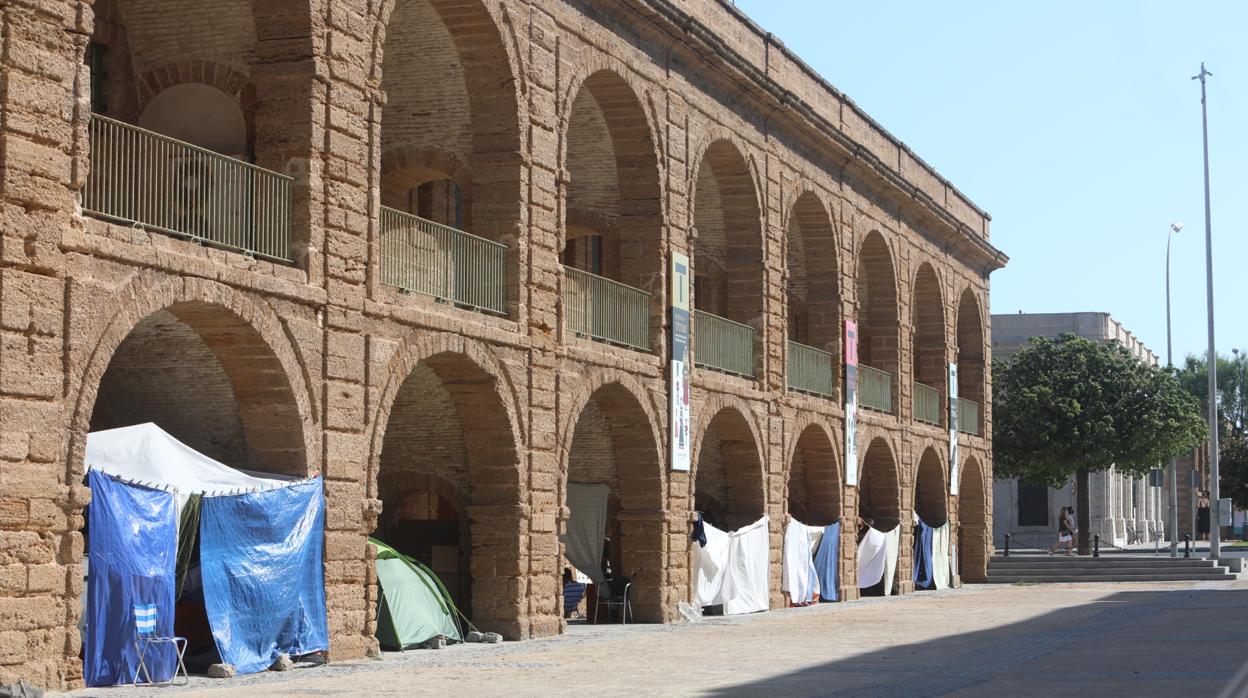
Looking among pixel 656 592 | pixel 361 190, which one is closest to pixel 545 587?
pixel 656 592

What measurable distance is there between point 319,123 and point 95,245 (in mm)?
3462

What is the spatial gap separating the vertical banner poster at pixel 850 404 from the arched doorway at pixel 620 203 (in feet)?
24.9

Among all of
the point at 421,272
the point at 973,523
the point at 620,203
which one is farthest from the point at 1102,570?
the point at 421,272

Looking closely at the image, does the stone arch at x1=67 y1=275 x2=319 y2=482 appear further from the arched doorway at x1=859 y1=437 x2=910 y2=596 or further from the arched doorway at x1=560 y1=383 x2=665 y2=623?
the arched doorway at x1=859 y1=437 x2=910 y2=596

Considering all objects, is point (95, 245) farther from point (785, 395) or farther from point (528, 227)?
point (785, 395)

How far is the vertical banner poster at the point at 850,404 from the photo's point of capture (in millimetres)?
31109

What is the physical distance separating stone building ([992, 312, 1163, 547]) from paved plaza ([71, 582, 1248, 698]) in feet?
111

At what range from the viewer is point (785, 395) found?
28297 millimetres

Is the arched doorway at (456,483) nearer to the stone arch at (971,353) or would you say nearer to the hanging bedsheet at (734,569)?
the hanging bedsheet at (734,569)

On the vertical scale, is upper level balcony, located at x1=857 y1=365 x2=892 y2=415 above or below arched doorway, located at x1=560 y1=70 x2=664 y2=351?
below

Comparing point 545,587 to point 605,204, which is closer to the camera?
point 545,587

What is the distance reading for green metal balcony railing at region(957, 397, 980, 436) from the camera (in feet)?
134

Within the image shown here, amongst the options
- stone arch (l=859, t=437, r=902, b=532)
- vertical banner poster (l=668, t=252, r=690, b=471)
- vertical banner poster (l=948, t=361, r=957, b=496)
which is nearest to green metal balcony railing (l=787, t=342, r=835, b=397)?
stone arch (l=859, t=437, r=902, b=532)

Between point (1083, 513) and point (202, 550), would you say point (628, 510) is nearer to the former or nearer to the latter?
point (202, 550)
